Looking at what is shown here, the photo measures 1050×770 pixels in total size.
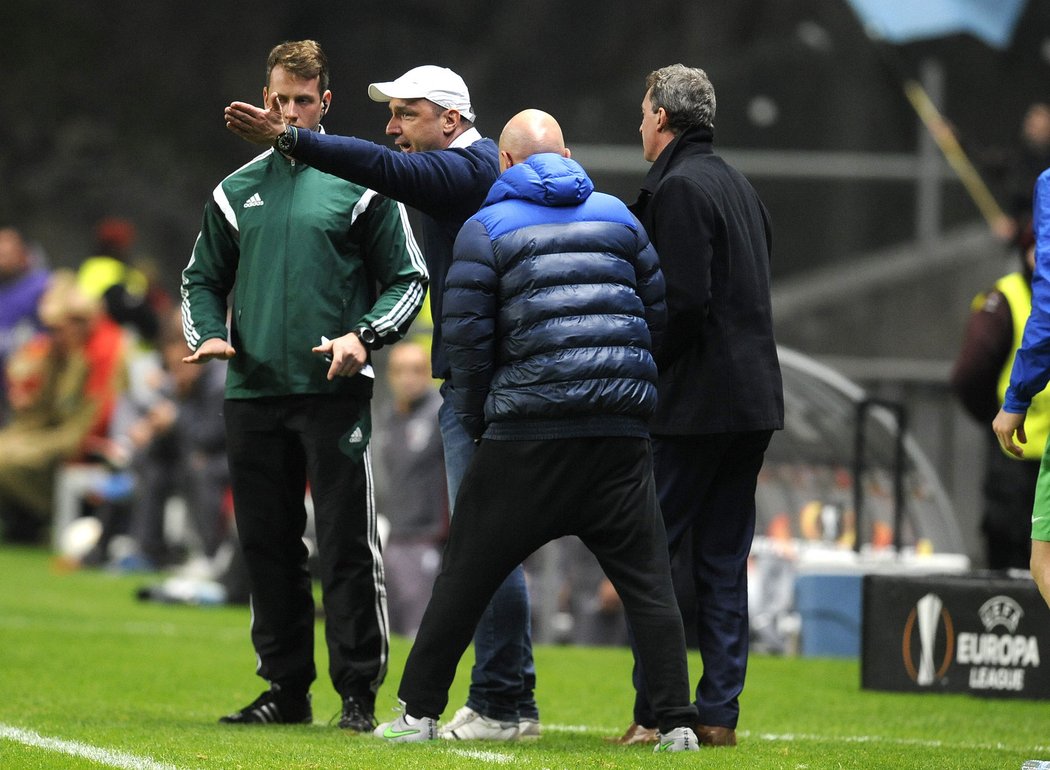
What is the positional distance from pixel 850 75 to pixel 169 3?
7.48 meters

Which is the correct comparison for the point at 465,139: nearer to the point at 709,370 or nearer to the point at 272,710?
the point at 709,370

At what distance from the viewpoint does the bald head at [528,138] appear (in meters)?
6.50

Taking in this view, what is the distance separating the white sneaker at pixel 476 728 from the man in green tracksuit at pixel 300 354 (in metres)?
0.31

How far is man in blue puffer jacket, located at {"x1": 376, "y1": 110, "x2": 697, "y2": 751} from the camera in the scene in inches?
245

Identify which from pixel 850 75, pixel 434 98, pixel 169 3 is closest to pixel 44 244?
pixel 169 3

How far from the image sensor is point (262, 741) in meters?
6.55

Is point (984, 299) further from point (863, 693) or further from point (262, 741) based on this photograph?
point (262, 741)

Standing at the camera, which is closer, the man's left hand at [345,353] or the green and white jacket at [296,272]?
the man's left hand at [345,353]

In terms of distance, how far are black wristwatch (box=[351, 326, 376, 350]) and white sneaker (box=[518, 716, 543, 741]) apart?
1398 millimetres

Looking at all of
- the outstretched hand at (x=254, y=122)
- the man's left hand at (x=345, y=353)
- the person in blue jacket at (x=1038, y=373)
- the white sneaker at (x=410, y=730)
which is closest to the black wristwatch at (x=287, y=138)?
the outstretched hand at (x=254, y=122)

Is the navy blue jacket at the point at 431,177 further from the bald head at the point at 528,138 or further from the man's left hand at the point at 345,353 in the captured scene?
the man's left hand at the point at 345,353

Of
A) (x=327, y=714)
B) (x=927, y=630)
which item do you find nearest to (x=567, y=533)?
(x=327, y=714)

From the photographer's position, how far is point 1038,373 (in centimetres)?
602

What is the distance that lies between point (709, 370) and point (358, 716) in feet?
5.49
